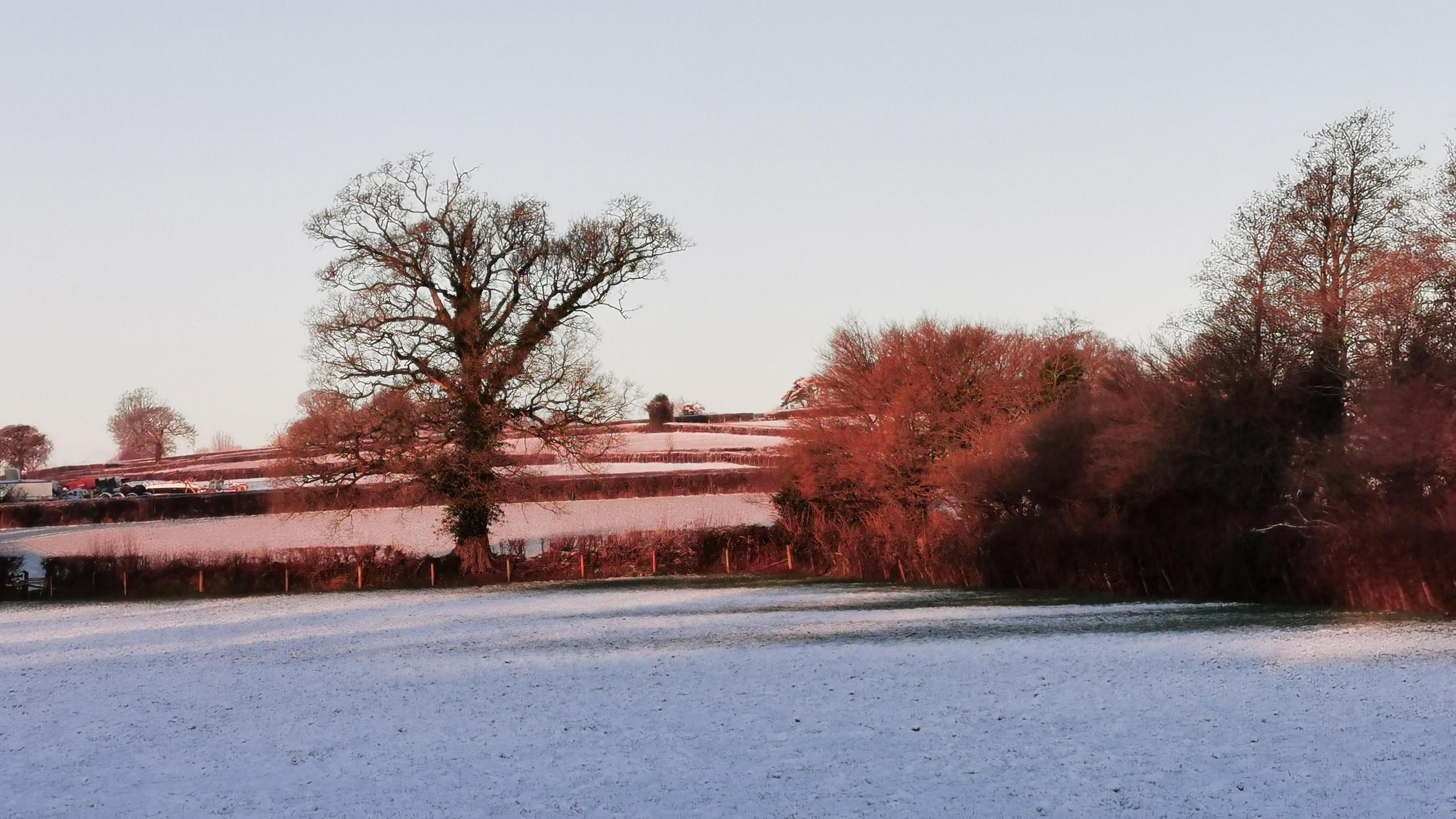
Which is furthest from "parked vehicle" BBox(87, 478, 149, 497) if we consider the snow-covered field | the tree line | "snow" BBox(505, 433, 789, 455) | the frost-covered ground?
the frost-covered ground

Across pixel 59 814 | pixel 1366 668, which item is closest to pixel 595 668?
pixel 59 814

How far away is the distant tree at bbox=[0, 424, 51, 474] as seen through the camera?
167 metres

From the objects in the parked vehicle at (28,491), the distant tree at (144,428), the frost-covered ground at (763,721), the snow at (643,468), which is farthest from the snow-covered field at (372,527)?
the distant tree at (144,428)

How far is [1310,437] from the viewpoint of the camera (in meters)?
36.3

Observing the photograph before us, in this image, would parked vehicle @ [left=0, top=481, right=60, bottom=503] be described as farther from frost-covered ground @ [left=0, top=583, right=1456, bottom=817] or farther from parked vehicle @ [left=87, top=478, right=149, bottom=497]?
frost-covered ground @ [left=0, top=583, right=1456, bottom=817]

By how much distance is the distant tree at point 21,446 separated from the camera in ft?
547

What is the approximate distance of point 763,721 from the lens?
18.0 meters

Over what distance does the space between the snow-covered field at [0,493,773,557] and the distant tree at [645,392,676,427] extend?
156ft

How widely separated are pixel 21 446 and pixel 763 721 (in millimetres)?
172193

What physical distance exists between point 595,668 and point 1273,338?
2212 cm

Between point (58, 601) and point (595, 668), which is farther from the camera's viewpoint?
point (58, 601)

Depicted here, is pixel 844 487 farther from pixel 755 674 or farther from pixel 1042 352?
pixel 755 674

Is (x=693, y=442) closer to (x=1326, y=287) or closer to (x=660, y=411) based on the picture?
(x=660, y=411)

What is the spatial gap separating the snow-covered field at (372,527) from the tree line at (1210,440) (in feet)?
29.9
